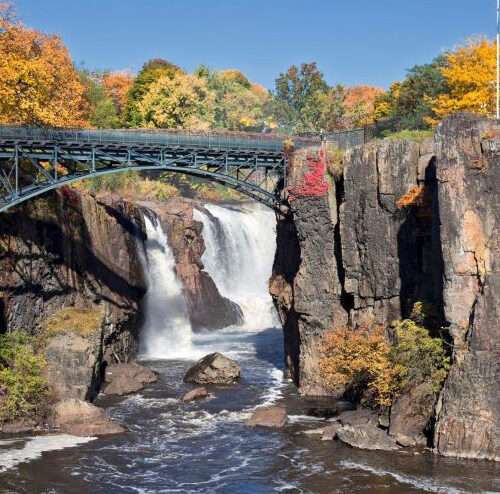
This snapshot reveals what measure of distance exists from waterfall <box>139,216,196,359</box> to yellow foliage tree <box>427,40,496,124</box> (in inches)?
977

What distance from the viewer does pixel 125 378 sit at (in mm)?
46500

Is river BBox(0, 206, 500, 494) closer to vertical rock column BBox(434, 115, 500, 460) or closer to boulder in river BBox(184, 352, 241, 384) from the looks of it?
boulder in river BBox(184, 352, 241, 384)

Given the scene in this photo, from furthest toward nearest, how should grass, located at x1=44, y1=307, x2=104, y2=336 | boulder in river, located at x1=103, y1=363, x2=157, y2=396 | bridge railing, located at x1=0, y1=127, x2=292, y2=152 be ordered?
boulder in river, located at x1=103, y1=363, x2=157, y2=396 → bridge railing, located at x1=0, y1=127, x2=292, y2=152 → grass, located at x1=44, y1=307, x2=104, y2=336

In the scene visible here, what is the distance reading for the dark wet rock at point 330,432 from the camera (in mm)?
35344

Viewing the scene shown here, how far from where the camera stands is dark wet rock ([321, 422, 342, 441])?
35.3 m

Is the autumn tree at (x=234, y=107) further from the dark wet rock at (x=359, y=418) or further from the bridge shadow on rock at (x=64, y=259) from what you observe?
the dark wet rock at (x=359, y=418)

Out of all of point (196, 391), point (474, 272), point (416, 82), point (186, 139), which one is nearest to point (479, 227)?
point (474, 272)

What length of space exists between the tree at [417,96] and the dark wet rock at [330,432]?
25.5 m

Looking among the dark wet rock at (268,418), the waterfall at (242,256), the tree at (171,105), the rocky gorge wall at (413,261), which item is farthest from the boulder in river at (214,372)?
the tree at (171,105)

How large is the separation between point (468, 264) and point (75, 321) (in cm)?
2324

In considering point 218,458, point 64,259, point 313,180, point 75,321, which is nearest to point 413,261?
point 313,180

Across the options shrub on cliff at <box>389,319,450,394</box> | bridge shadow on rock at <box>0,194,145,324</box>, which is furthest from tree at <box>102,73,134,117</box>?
shrub on cliff at <box>389,319,450,394</box>

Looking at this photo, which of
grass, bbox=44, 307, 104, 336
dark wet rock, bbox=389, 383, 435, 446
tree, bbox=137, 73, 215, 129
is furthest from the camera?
tree, bbox=137, 73, 215, 129

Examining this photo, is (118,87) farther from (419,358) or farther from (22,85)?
(419,358)
